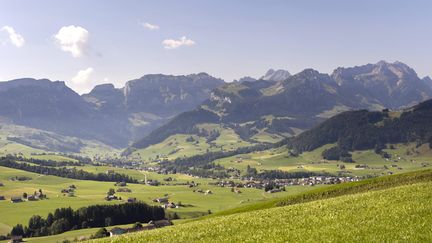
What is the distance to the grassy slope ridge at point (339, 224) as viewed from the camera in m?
34.3

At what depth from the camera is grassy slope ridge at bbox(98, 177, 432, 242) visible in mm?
34344

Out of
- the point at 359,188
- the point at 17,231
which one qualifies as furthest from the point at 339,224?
the point at 17,231

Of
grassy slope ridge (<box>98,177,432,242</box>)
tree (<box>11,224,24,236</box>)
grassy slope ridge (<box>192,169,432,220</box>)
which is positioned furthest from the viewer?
tree (<box>11,224,24,236</box>)

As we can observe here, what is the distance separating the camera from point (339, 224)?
1524 inches

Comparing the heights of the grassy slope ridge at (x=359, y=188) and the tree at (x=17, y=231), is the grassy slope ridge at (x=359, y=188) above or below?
above

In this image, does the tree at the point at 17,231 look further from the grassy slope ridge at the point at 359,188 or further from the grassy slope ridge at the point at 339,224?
the grassy slope ridge at the point at 339,224

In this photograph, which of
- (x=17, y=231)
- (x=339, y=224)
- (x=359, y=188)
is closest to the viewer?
(x=339, y=224)

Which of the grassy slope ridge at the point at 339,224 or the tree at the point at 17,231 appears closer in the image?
the grassy slope ridge at the point at 339,224

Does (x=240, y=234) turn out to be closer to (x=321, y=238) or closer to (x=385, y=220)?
(x=321, y=238)

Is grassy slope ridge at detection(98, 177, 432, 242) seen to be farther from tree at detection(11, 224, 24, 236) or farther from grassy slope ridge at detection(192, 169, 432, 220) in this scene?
tree at detection(11, 224, 24, 236)

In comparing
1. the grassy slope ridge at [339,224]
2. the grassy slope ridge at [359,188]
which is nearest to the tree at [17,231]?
the grassy slope ridge at [359,188]

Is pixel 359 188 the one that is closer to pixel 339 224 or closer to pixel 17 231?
pixel 339 224

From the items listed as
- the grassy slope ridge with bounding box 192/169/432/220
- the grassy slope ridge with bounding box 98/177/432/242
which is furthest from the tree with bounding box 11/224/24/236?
the grassy slope ridge with bounding box 98/177/432/242

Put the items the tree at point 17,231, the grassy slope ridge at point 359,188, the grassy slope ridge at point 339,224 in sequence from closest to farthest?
1. the grassy slope ridge at point 339,224
2. the grassy slope ridge at point 359,188
3. the tree at point 17,231
